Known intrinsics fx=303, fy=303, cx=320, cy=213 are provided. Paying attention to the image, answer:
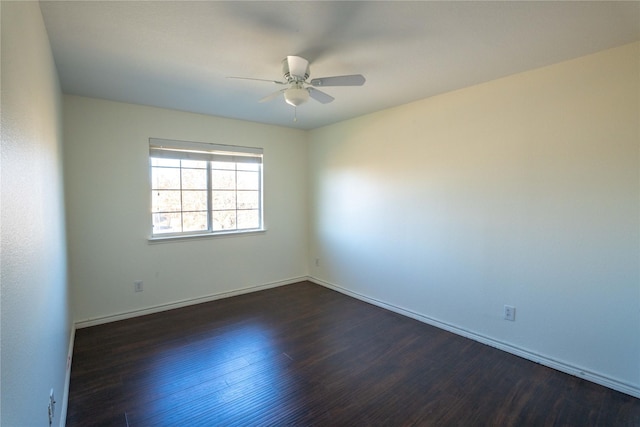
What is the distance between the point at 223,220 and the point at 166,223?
72cm

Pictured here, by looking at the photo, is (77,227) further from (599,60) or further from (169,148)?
(599,60)

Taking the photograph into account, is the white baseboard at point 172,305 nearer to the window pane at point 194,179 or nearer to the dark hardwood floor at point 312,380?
the dark hardwood floor at point 312,380

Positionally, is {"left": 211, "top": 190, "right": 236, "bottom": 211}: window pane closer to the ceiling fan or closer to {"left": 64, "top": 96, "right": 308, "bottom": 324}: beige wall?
{"left": 64, "top": 96, "right": 308, "bottom": 324}: beige wall

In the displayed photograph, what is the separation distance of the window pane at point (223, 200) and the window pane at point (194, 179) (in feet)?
0.59

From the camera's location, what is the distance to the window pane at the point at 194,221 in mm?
3857

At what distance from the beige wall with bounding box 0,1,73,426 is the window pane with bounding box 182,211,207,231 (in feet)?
6.17

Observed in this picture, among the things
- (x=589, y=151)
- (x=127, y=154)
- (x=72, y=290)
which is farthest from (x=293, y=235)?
(x=589, y=151)

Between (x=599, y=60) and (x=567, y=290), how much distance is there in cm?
174

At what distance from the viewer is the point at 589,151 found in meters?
Answer: 2.27

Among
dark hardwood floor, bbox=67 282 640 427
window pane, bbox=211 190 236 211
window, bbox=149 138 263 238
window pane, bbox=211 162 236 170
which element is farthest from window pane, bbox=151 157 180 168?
dark hardwood floor, bbox=67 282 640 427

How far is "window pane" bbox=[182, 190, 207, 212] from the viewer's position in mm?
3843

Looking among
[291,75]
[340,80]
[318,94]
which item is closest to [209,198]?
[318,94]

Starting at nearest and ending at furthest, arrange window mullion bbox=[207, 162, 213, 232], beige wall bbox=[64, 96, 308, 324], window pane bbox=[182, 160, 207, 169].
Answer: beige wall bbox=[64, 96, 308, 324], window pane bbox=[182, 160, 207, 169], window mullion bbox=[207, 162, 213, 232]

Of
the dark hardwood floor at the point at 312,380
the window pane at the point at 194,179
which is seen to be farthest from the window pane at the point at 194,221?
the dark hardwood floor at the point at 312,380
